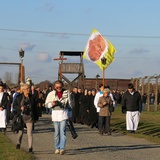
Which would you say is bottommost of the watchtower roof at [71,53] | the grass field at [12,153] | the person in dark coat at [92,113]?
the grass field at [12,153]

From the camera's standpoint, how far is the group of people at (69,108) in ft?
45.4

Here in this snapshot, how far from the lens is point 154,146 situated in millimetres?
16562

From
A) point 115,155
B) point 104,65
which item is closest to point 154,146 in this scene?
point 115,155

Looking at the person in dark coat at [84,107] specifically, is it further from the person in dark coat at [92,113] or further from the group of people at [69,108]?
the person in dark coat at [92,113]

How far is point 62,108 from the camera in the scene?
13773mm

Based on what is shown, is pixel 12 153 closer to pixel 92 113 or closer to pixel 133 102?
pixel 133 102

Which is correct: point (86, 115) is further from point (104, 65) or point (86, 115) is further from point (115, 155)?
point (115, 155)

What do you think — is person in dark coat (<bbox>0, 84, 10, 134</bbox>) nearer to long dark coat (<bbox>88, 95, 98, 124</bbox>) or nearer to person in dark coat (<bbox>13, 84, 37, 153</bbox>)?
long dark coat (<bbox>88, 95, 98, 124</bbox>)

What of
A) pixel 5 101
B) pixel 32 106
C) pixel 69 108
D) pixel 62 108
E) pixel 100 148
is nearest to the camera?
pixel 62 108

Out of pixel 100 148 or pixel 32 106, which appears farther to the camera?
pixel 100 148

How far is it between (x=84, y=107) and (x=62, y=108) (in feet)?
45.9

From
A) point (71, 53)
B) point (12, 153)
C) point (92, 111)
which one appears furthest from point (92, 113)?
point (71, 53)

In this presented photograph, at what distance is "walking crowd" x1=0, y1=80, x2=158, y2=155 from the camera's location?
1384 centimetres

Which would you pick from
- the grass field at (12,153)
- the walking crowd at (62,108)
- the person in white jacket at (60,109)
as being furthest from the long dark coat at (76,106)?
the person in white jacket at (60,109)
